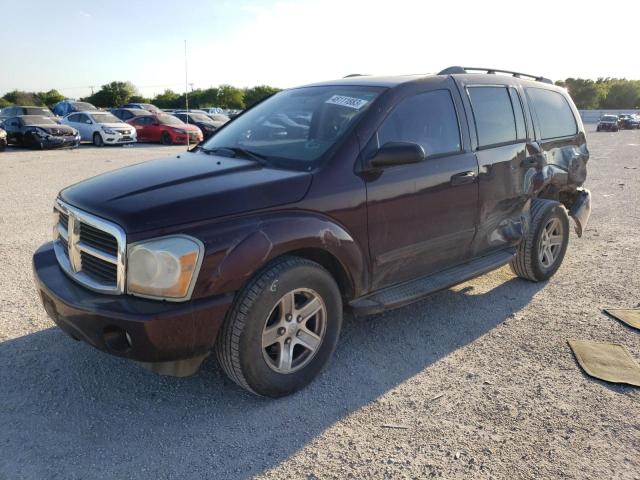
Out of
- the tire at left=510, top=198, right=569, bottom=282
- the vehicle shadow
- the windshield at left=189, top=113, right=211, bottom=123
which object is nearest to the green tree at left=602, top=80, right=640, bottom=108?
the windshield at left=189, top=113, right=211, bottom=123

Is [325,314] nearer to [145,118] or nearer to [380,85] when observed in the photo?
[380,85]

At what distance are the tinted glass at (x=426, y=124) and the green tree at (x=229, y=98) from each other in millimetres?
68922

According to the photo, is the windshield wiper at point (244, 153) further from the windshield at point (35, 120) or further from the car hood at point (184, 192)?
the windshield at point (35, 120)

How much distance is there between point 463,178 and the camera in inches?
152

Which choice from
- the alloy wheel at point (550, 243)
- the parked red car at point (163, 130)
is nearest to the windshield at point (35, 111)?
the parked red car at point (163, 130)

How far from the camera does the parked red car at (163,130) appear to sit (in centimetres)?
2225

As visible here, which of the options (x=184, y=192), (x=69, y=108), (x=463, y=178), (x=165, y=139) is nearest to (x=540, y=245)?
(x=463, y=178)

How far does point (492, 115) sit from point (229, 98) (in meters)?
72.3

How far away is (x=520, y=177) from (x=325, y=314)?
2.42 m

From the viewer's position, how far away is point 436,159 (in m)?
3.72

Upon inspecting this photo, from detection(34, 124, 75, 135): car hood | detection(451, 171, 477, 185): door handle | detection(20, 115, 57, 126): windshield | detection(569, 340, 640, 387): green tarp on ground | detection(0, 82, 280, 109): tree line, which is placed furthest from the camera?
detection(0, 82, 280, 109): tree line

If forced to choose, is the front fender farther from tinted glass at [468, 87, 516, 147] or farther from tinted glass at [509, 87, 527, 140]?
tinted glass at [509, 87, 527, 140]

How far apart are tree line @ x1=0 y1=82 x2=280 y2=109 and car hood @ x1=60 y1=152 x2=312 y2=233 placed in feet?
190

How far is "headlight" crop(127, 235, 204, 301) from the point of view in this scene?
2541mm
